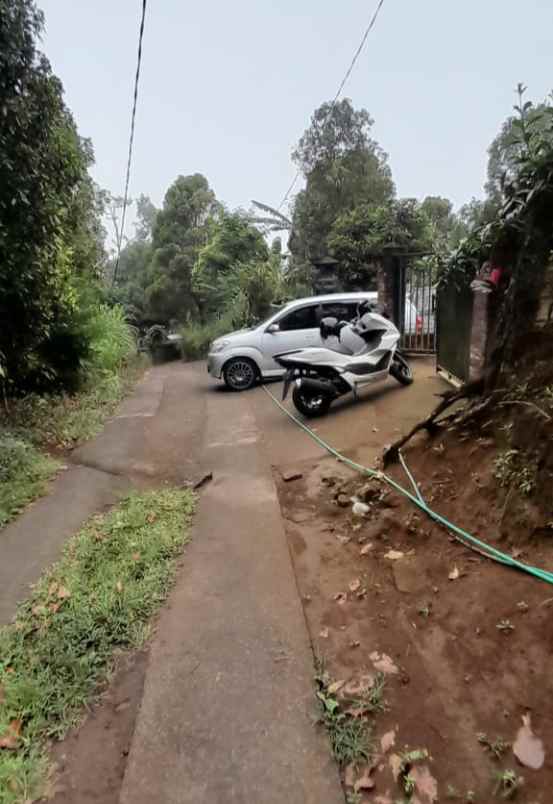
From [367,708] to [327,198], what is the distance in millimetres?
17717

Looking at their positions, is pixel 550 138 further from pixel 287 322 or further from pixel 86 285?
pixel 86 285

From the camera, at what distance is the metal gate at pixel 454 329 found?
5531 mm

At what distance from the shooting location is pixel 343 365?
232 inches

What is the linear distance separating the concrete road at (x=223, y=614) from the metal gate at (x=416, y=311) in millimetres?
3031

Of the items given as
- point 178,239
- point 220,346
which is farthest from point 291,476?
point 178,239

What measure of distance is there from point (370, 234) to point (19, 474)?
10405 mm

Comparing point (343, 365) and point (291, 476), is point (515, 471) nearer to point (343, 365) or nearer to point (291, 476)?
point (291, 476)

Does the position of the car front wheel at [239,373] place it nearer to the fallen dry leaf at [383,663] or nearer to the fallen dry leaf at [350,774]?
the fallen dry leaf at [383,663]

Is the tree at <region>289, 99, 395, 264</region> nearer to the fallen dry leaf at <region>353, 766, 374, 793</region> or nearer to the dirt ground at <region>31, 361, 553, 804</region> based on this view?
the dirt ground at <region>31, 361, 553, 804</region>

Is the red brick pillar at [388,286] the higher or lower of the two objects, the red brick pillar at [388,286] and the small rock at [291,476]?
the higher

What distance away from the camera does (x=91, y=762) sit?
1.71 meters

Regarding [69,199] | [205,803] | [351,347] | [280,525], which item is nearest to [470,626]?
[205,803]

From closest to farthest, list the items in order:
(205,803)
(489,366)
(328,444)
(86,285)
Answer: (205,803), (489,366), (328,444), (86,285)

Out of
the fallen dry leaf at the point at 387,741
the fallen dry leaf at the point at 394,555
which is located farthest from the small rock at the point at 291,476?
the fallen dry leaf at the point at 387,741
